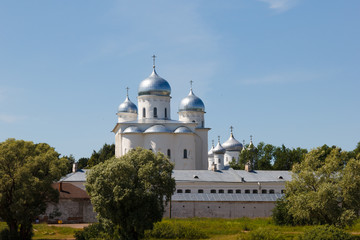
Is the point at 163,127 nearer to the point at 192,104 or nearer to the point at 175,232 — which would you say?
the point at 192,104

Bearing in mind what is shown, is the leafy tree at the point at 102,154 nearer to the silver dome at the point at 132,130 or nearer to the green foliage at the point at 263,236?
the silver dome at the point at 132,130

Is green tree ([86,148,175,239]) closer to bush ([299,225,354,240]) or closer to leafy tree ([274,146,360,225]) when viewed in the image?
bush ([299,225,354,240])

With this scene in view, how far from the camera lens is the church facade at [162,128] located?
59438 millimetres

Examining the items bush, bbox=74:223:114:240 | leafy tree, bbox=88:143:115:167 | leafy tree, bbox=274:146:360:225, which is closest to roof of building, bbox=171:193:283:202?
leafy tree, bbox=274:146:360:225

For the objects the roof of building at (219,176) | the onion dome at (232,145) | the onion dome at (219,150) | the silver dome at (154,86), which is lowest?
the roof of building at (219,176)

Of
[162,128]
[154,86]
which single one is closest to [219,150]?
[154,86]

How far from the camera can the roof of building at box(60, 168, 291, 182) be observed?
53.1 meters

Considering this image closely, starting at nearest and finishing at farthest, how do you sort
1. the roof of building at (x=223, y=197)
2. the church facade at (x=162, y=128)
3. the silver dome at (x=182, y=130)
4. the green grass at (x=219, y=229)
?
the green grass at (x=219, y=229) < the roof of building at (x=223, y=197) < the church facade at (x=162, y=128) < the silver dome at (x=182, y=130)

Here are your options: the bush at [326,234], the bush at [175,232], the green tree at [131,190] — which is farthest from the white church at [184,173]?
the bush at [326,234]

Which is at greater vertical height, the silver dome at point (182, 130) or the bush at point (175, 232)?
the silver dome at point (182, 130)

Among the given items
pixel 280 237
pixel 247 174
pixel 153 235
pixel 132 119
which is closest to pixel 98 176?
pixel 153 235

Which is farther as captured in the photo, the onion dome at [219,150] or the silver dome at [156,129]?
the onion dome at [219,150]

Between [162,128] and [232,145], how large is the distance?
29.4 meters

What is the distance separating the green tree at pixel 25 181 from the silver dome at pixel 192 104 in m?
39.0
